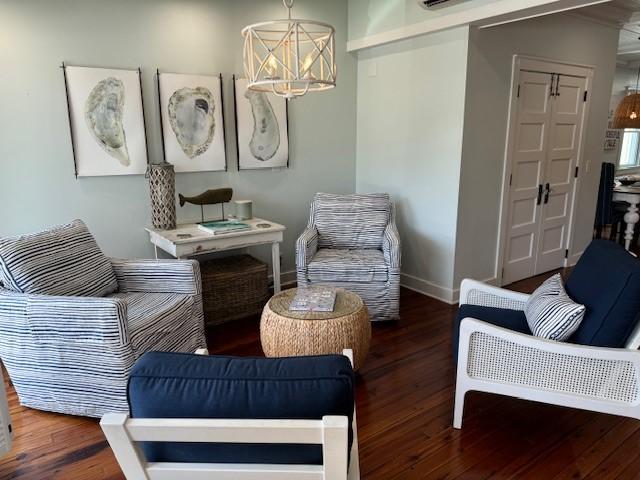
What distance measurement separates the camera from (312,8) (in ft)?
12.6

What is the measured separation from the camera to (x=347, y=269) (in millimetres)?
3258

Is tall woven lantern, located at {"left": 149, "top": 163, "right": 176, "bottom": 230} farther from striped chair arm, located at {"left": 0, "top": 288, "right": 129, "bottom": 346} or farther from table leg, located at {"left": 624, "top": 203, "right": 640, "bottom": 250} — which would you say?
table leg, located at {"left": 624, "top": 203, "right": 640, "bottom": 250}

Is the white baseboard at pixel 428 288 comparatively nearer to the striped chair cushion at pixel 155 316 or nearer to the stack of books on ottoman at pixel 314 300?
the stack of books on ottoman at pixel 314 300

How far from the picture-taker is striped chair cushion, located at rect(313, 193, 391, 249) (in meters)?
3.67

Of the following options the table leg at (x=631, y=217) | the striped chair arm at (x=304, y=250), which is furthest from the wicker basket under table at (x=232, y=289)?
the table leg at (x=631, y=217)

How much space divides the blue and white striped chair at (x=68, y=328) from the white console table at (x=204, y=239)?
→ 567mm

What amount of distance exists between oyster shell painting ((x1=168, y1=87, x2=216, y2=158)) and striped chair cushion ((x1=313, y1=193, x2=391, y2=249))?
3.52ft

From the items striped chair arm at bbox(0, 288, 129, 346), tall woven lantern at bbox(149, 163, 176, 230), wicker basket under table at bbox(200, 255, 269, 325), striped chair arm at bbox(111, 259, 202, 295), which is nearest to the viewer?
striped chair arm at bbox(0, 288, 129, 346)

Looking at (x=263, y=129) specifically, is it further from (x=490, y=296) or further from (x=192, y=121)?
(x=490, y=296)

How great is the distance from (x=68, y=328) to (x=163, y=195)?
4.45ft

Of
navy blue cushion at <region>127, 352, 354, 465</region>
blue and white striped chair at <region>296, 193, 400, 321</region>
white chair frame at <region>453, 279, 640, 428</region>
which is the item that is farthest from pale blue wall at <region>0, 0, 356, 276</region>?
navy blue cushion at <region>127, 352, 354, 465</region>

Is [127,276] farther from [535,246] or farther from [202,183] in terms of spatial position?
[535,246]

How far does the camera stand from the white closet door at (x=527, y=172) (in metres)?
3.82

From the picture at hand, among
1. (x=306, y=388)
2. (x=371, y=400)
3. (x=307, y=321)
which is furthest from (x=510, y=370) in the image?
(x=306, y=388)
